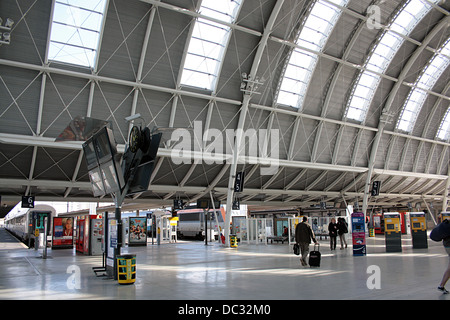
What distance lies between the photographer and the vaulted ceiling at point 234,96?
20.7m

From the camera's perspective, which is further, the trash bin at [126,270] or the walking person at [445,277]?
the trash bin at [126,270]

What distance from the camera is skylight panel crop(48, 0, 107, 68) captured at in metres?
19.8

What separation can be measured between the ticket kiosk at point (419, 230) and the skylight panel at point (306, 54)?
13.1m

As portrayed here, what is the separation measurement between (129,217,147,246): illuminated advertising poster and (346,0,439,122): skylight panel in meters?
20.7

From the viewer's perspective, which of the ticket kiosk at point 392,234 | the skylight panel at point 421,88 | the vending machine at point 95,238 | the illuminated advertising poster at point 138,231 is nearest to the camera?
the ticket kiosk at point 392,234

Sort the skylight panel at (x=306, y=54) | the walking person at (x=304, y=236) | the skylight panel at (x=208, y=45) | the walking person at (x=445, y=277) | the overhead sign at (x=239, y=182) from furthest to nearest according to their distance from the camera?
the skylight panel at (x=306, y=54) → the overhead sign at (x=239, y=182) → the skylight panel at (x=208, y=45) → the walking person at (x=304, y=236) → the walking person at (x=445, y=277)

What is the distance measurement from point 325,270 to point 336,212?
2897 centimetres

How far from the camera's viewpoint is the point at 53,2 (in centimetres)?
1891

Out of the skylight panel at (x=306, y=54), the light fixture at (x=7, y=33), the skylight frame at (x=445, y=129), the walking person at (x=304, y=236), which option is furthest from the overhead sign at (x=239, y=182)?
the skylight frame at (x=445, y=129)

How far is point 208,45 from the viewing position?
2380 cm

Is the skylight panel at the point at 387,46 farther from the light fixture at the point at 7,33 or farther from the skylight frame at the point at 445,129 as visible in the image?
the light fixture at the point at 7,33

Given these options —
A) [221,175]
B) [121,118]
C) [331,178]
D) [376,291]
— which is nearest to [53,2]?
[121,118]

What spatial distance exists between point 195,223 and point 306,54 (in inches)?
984

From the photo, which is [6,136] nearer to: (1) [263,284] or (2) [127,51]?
(2) [127,51]
